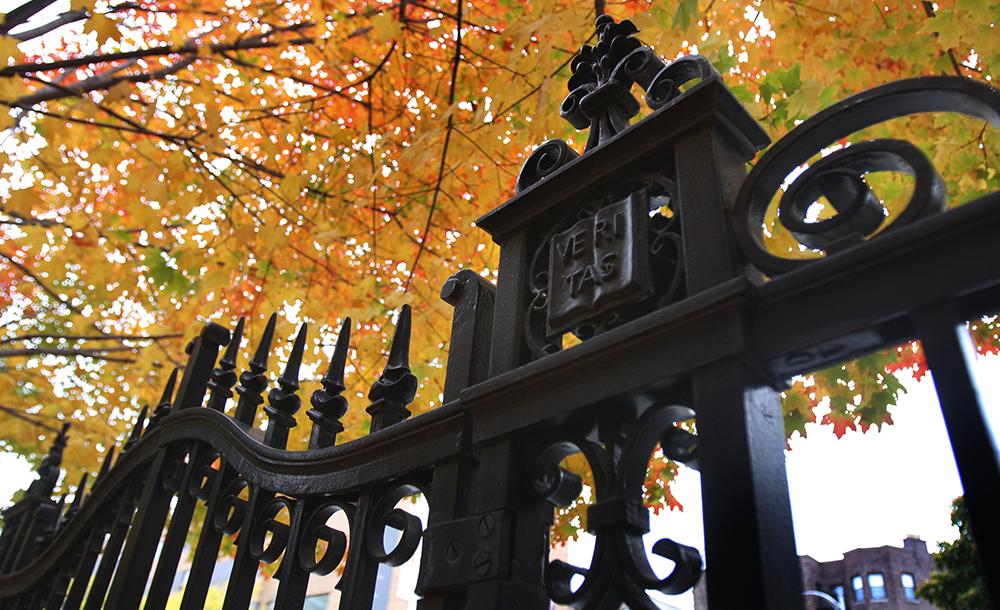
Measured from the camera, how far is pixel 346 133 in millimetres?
4242

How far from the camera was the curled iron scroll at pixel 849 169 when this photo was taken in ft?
2.97

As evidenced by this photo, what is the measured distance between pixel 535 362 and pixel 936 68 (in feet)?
10.2

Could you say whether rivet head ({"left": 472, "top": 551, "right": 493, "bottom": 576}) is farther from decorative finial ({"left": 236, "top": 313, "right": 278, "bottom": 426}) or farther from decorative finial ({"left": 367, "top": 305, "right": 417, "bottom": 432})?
decorative finial ({"left": 236, "top": 313, "right": 278, "bottom": 426})

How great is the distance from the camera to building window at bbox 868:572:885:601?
2019 cm

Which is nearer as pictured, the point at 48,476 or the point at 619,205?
the point at 619,205

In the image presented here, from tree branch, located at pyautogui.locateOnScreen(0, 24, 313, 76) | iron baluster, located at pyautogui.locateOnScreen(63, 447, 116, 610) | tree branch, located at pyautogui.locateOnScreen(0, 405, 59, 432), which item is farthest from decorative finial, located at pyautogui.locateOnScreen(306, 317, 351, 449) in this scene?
tree branch, located at pyautogui.locateOnScreen(0, 405, 59, 432)

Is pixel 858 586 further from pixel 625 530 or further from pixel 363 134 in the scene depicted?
pixel 625 530

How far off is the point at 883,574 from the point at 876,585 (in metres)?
0.44

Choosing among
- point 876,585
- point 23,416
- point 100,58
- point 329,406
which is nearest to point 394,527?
point 329,406

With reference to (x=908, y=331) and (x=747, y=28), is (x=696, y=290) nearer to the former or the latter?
(x=908, y=331)

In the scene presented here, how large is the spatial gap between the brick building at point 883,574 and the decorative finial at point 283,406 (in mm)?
21128

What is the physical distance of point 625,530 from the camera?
1.03 metres

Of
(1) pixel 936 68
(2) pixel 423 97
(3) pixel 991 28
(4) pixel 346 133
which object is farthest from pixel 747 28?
(4) pixel 346 133

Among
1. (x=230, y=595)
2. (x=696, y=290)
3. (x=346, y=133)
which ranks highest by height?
(x=346, y=133)
